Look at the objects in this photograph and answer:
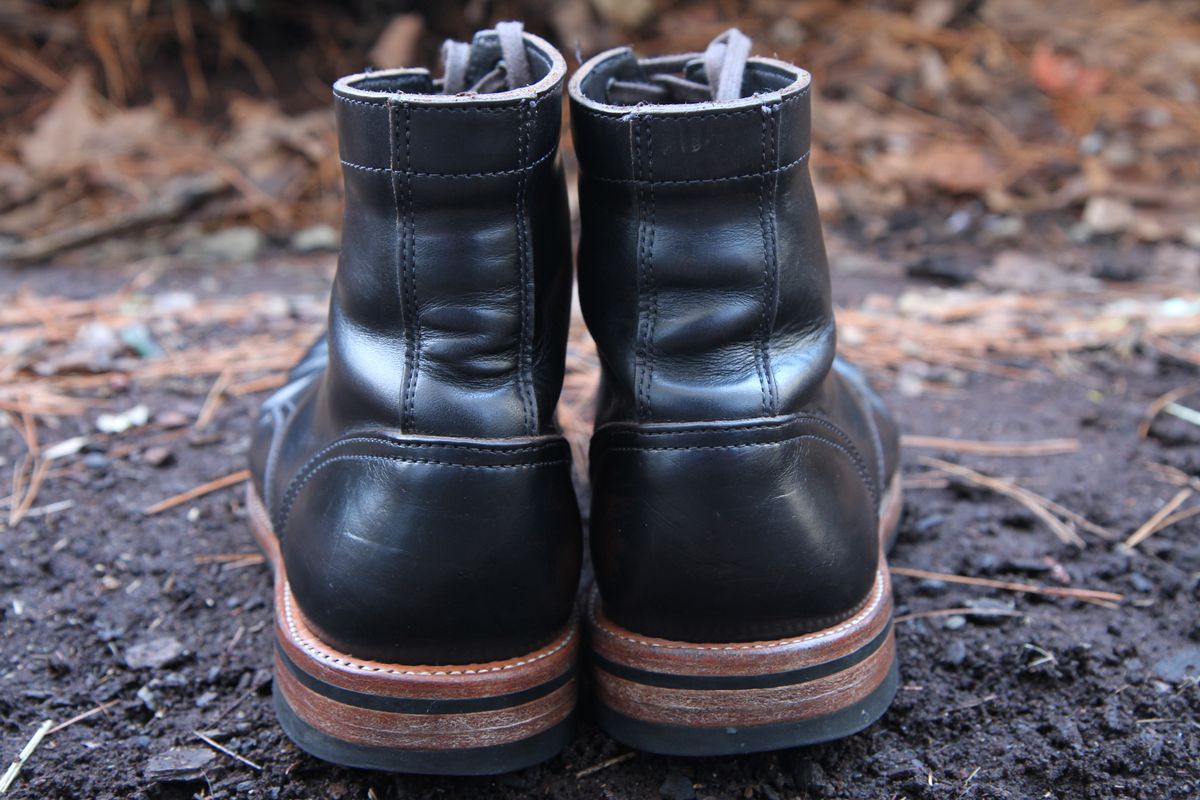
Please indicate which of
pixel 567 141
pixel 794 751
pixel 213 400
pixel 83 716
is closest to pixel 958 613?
pixel 794 751

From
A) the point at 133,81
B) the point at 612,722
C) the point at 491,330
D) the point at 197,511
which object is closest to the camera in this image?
the point at 491,330

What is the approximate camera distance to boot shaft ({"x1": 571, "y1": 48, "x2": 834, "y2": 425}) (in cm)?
112

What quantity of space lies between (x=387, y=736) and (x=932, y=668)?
2.43ft

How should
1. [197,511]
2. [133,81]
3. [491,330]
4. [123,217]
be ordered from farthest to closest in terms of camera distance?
[133,81], [123,217], [197,511], [491,330]

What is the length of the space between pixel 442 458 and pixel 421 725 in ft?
1.02

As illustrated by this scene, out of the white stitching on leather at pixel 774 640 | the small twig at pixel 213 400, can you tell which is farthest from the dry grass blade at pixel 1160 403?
the small twig at pixel 213 400

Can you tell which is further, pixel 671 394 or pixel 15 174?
pixel 15 174

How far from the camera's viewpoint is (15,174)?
338cm

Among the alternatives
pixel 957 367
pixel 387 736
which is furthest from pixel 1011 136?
pixel 387 736

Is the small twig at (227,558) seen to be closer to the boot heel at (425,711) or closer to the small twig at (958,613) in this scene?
the boot heel at (425,711)

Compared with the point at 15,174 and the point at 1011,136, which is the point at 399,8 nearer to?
the point at 15,174

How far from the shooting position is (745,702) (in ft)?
4.02

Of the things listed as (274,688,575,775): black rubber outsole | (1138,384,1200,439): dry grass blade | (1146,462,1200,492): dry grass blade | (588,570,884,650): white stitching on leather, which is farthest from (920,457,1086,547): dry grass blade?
(274,688,575,775): black rubber outsole

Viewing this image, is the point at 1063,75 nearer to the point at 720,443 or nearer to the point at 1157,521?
the point at 1157,521
